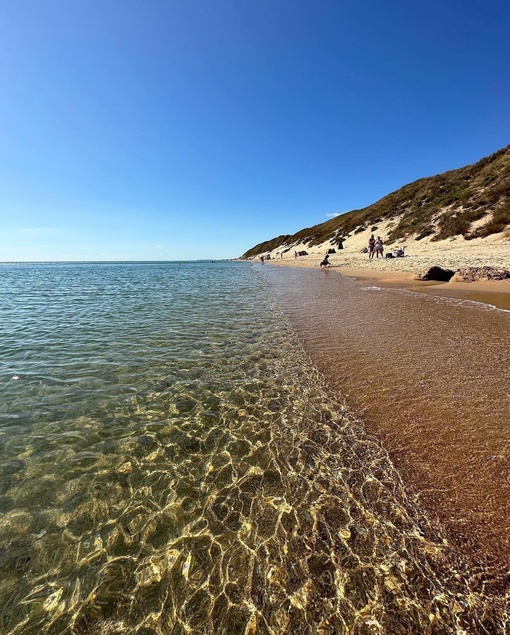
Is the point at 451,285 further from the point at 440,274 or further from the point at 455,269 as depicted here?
the point at 455,269

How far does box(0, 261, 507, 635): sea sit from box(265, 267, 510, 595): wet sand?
32 cm

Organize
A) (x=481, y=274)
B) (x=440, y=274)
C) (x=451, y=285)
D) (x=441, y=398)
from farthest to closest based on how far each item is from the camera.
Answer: (x=440, y=274) → (x=451, y=285) → (x=481, y=274) → (x=441, y=398)

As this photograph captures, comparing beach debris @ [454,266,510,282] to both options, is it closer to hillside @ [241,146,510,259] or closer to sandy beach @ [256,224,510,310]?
sandy beach @ [256,224,510,310]

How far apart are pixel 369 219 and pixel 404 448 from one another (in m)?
68.8

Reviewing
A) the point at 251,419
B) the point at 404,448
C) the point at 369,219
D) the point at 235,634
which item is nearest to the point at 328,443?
the point at 404,448

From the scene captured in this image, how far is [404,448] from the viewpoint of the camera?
4.67 m

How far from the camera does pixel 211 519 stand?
363 centimetres

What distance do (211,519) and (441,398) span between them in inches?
202

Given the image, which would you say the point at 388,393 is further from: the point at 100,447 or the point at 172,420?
the point at 100,447

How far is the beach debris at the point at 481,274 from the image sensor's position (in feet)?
57.7

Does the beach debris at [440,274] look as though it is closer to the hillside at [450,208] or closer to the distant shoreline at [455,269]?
the distant shoreline at [455,269]

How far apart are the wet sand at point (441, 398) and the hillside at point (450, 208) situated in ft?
89.1

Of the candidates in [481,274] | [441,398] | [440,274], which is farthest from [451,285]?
[441,398]

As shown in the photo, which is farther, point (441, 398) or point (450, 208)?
point (450, 208)
